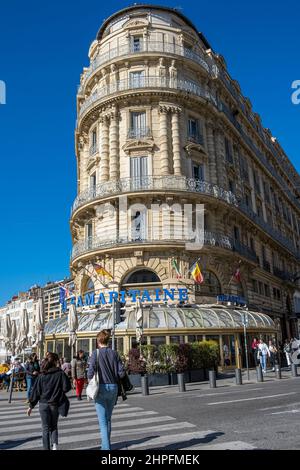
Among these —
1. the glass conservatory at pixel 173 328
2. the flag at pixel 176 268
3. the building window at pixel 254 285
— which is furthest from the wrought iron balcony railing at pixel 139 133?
the building window at pixel 254 285

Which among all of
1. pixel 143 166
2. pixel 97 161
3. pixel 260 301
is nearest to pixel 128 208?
pixel 143 166

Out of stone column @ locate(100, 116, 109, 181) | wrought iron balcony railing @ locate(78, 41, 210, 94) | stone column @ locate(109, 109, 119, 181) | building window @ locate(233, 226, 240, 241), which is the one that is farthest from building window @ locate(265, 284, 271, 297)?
wrought iron balcony railing @ locate(78, 41, 210, 94)

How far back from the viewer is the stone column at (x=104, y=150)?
28766 mm

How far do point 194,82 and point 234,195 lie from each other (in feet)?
29.7

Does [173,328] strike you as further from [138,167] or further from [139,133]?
[139,133]

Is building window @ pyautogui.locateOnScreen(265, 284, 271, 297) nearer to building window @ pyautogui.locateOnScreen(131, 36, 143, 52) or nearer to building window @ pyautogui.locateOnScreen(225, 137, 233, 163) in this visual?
building window @ pyautogui.locateOnScreen(225, 137, 233, 163)

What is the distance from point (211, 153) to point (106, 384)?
26678 mm

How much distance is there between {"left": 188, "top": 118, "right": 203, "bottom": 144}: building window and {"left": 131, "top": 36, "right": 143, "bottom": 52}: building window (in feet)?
21.0

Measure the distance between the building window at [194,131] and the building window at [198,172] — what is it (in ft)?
5.79

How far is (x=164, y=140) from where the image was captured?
2844 centimetres

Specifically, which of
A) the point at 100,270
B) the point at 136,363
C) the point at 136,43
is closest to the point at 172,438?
the point at 136,363

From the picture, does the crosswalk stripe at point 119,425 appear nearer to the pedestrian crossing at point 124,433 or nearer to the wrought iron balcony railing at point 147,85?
the pedestrian crossing at point 124,433

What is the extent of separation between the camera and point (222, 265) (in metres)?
28.2

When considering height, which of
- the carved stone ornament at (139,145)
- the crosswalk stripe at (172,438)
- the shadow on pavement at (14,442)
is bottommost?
the shadow on pavement at (14,442)
